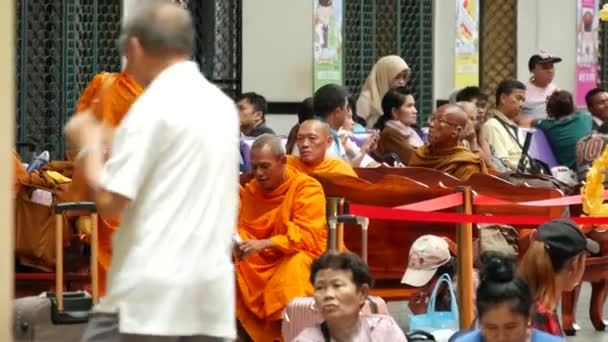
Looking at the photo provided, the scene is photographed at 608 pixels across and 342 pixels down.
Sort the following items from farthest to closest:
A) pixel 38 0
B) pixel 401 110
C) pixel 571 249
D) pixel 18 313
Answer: pixel 38 0 < pixel 401 110 < pixel 18 313 < pixel 571 249

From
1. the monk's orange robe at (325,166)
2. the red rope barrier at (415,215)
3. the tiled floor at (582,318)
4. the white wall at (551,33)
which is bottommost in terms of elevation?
the tiled floor at (582,318)

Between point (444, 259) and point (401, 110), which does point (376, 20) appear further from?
point (444, 259)

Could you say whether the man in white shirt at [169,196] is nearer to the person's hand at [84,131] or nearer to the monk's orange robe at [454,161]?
the person's hand at [84,131]

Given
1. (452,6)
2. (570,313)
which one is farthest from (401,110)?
(452,6)

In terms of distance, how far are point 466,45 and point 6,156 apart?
13.5 m

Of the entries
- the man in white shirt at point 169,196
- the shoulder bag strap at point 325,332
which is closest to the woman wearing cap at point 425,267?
the shoulder bag strap at point 325,332

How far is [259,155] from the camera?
411 inches

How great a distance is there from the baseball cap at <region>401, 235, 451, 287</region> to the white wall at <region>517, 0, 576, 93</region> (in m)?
8.80

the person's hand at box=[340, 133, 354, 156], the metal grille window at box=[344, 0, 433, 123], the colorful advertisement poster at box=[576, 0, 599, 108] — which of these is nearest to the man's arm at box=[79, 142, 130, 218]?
the person's hand at box=[340, 133, 354, 156]

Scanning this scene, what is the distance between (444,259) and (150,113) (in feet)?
17.5

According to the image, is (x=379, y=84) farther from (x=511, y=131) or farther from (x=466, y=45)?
(x=466, y=45)

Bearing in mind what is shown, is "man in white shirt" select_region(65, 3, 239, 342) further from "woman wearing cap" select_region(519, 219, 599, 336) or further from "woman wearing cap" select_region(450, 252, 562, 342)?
"woman wearing cap" select_region(519, 219, 599, 336)

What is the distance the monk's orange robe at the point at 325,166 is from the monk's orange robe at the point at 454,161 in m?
1.06

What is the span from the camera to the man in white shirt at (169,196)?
5.66m
